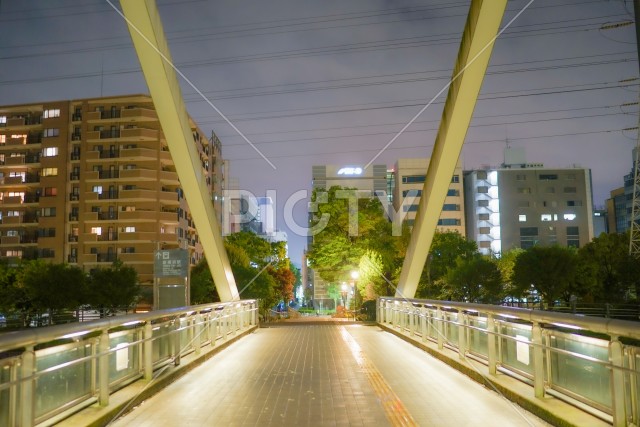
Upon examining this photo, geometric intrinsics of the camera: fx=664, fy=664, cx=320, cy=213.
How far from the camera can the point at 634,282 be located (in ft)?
141

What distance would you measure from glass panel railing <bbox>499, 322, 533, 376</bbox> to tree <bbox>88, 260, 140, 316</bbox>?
4033cm

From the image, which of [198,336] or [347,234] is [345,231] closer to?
[347,234]

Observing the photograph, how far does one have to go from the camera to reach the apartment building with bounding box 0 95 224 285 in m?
62.2

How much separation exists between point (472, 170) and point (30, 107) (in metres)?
62.7

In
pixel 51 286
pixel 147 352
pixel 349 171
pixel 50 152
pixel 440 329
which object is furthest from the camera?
pixel 349 171

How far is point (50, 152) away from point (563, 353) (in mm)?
65263

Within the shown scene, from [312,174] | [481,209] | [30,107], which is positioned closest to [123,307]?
[30,107]

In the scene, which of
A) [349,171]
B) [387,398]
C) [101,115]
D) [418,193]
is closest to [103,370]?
[387,398]

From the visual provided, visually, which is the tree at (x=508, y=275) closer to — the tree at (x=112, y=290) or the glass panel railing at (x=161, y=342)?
the tree at (x=112, y=290)

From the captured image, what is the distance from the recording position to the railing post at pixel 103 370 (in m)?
7.02

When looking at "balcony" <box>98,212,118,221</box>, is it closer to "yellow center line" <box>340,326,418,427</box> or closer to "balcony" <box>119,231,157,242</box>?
"balcony" <box>119,231,157,242</box>

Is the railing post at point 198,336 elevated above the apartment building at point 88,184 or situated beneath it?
situated beneath

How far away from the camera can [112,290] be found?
153ft

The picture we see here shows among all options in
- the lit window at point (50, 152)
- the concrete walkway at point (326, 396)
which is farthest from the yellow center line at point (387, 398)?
the lit window at point (50, 152)
